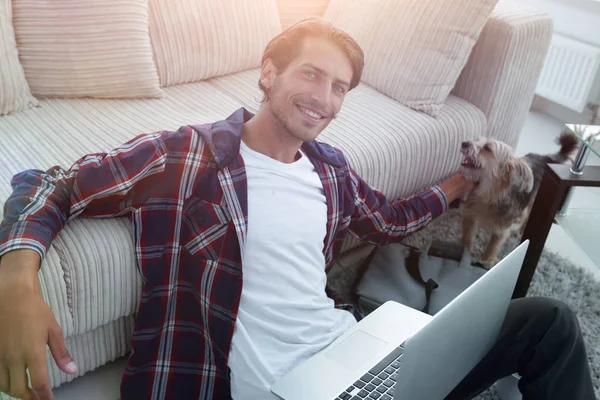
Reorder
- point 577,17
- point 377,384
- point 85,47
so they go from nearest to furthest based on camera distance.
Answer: point 377,384 < point 85,47 < point 577,17

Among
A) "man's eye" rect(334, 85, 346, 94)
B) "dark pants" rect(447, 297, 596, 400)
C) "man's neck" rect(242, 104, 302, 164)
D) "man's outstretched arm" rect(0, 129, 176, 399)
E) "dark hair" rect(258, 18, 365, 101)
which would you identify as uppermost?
"dark hair" rect(258, 18, 365, 101)

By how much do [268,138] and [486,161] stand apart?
0.84 metres

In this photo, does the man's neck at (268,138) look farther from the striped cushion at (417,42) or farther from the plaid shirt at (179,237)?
the striped cushion at (417,42)

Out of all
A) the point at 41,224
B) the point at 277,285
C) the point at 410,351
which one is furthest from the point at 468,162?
the point at 41,224

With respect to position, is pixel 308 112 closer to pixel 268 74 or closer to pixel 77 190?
pixel 268 74

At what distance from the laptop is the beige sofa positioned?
44cm

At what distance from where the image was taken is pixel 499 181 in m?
1.78

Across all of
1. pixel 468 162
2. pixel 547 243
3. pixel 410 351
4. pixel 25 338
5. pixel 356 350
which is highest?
pixel 410 351

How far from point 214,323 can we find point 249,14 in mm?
1271

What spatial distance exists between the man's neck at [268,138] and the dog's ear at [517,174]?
0.82m

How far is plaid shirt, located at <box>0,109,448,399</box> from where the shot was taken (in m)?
1.10

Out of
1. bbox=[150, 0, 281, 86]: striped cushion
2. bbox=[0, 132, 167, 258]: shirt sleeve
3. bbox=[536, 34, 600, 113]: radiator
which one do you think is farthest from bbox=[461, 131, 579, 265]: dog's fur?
bbox=[536, 34, 600, 113]: radiator

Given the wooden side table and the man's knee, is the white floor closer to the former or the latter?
the wooden side table

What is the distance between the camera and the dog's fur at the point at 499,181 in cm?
177
